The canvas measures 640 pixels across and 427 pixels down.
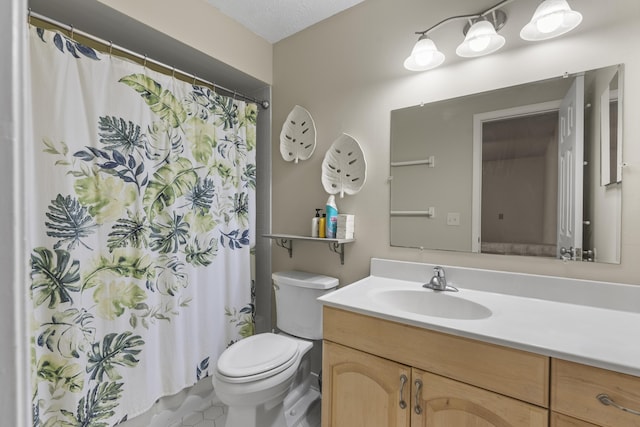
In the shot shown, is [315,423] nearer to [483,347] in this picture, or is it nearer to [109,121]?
[483,347]

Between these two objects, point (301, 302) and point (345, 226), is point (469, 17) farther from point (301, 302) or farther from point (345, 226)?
point (301, 302)

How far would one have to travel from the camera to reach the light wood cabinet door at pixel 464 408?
87 centimetres

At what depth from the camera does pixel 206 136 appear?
1.75m

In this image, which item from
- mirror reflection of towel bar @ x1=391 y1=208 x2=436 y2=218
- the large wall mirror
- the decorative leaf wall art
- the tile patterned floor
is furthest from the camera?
the decorative leaf wall art

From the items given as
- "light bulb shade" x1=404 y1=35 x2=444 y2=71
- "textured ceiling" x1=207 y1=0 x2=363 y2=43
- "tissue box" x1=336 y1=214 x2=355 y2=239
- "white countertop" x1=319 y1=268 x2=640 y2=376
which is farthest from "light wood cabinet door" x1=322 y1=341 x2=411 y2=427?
"textured ceiling" x1=207 y1=0 x2=363 y2=43

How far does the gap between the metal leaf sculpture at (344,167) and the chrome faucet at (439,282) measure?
0.62m

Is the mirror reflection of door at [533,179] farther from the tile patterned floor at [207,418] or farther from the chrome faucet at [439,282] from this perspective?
the tile patterned floor at [207,418]

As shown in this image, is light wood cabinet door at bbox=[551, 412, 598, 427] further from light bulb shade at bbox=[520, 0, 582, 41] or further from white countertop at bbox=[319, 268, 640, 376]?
light bulb shade at bbox=[520, 0, 582, 41]

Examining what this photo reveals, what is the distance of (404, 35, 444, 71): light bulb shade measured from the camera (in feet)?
4.62

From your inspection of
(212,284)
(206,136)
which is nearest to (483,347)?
(212,284)

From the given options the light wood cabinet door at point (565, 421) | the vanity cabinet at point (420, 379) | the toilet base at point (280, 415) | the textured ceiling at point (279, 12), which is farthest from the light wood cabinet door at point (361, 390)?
the textured ceiling at point (279, 12)

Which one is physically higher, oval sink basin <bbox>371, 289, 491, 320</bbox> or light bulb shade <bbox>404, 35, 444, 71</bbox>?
light bulb shade <bbox>404, 35, 444, 71</bbox>

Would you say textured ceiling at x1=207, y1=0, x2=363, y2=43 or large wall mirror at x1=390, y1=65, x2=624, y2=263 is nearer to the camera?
large wall mirror at x1=390, y1=65, x2=624, y2=263

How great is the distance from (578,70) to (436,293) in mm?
1084
